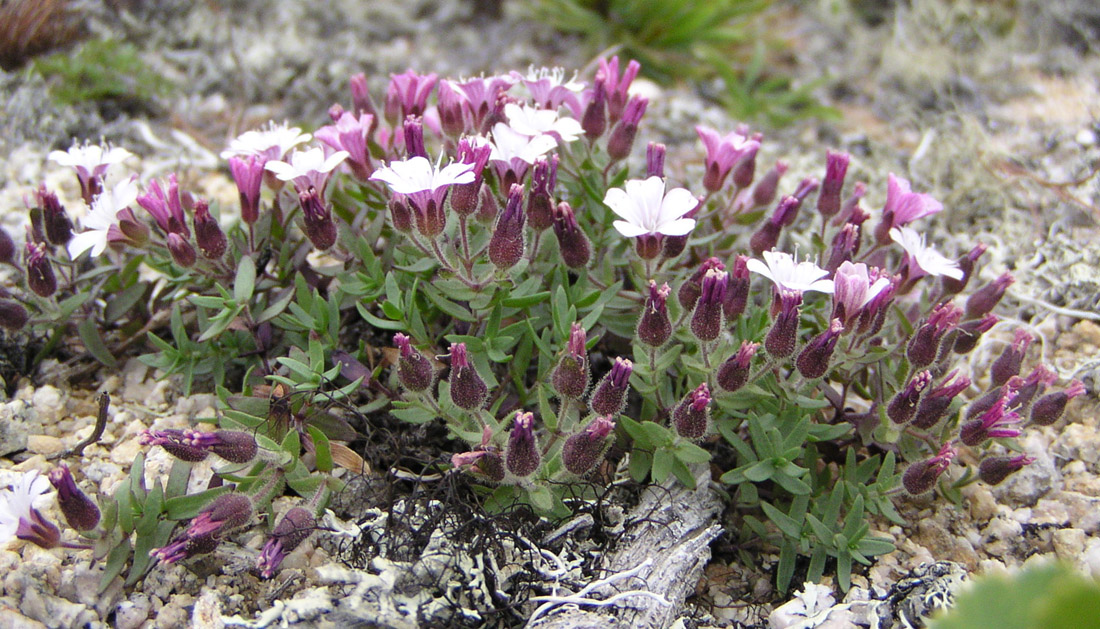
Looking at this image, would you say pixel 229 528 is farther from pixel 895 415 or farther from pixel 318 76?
pixel 318 76

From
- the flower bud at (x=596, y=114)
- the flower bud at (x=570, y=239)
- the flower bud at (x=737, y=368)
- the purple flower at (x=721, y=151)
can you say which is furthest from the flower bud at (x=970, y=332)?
the flower bud at (x=596, y=114)

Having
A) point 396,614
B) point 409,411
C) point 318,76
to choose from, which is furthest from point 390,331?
point 318,76

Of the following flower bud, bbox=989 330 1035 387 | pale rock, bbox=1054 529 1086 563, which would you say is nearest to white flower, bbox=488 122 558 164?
flower bud, bbox=989 330 1035 387

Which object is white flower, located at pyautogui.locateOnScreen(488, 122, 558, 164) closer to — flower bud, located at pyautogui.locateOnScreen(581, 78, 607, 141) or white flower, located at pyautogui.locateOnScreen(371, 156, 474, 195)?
white flower, located at pyautogui.locateOnScreen(371, 156, 474, 195)

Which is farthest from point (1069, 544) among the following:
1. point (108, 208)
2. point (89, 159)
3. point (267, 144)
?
point (89, 159)

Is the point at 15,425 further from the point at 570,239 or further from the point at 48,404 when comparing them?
A: the point at 570,239

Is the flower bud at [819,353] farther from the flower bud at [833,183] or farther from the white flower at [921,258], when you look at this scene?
the flower bud at [833,183]
